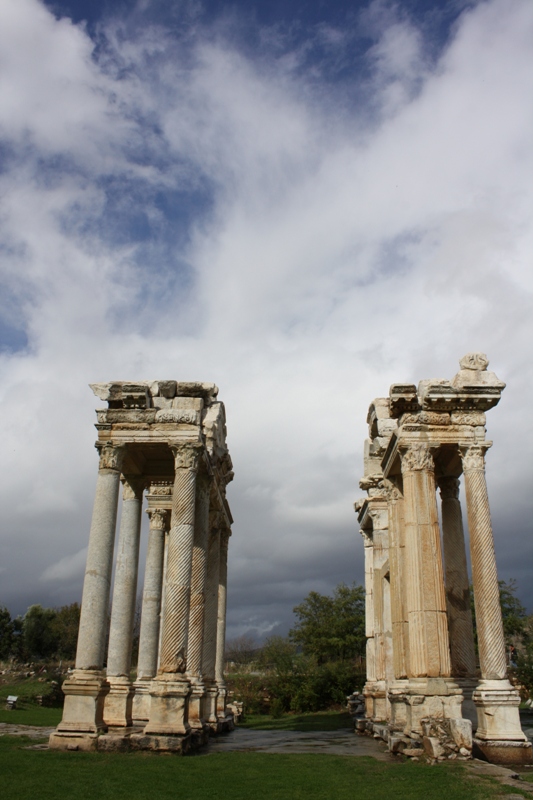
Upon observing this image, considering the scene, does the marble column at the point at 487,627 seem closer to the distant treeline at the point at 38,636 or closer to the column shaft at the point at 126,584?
the column shaft at the point at 126,584

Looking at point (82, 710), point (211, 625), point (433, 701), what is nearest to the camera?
point (433, 701)

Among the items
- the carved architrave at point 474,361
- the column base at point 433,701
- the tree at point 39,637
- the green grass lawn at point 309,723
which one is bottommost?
the green grass lawn at point 309,723

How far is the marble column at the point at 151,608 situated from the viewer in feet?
78.5

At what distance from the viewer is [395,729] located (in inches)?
709

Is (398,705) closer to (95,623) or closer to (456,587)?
(456,587)

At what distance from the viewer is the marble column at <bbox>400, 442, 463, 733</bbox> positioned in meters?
15.9

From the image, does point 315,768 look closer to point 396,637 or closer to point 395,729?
point 395,729

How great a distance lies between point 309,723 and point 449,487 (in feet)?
54.6

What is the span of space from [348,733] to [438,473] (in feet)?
36.5

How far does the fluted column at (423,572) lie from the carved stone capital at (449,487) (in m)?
2.84

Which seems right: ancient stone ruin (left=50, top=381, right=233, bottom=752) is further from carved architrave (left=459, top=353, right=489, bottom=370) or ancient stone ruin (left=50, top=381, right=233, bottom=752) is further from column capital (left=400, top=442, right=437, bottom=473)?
carved architrave (left=459, top=353, right=489, bottom=370)

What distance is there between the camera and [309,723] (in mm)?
31078

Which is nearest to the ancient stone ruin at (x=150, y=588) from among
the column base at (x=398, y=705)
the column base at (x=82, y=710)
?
the column base at (x=82, y=710)

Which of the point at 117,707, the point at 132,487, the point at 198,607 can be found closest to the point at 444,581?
the point at 198,607
